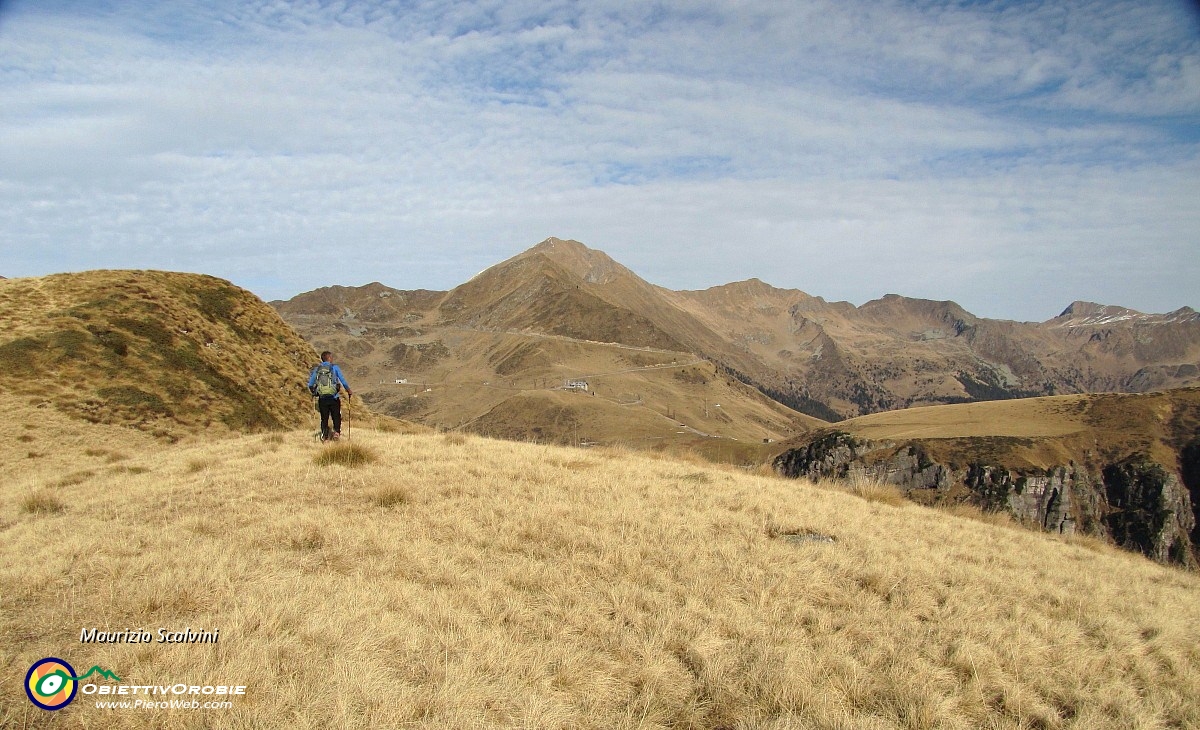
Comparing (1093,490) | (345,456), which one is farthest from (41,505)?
(1093,490)

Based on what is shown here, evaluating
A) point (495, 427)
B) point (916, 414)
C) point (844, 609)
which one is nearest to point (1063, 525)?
point (916, 414)

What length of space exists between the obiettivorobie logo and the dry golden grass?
0.27ft

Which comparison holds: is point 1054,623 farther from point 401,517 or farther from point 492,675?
point 401,517

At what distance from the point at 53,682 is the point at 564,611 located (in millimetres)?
4433

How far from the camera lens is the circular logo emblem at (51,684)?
4359mm

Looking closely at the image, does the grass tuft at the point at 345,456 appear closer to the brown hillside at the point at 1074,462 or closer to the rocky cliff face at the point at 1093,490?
the brown hillside at the point at 1074,462

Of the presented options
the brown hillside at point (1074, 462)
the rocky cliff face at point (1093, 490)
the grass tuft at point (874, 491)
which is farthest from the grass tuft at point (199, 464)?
the rocky cliff face at point (1093, 490)

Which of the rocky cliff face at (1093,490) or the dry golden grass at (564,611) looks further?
the rocky cliff face at (1093,490)

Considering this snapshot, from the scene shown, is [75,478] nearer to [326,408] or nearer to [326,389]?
[326,408]

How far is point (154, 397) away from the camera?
88.8 feet

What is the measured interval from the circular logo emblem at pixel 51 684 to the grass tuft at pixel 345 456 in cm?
854

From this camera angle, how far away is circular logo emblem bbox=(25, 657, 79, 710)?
4.36 metres

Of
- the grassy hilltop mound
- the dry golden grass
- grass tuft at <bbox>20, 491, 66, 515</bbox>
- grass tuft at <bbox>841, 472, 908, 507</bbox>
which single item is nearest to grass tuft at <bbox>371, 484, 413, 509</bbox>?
the dry golden grass

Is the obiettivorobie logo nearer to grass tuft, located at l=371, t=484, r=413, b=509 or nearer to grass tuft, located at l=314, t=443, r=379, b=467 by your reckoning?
grass tuft, located at l=371, t=484, r=413, b=509
